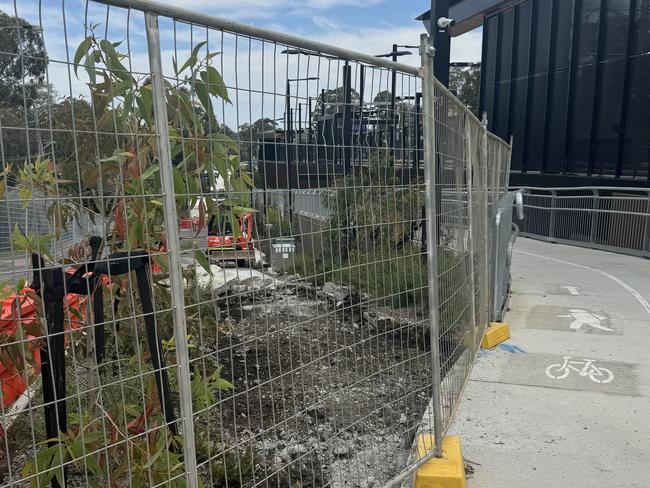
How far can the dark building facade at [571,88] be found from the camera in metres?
15.7

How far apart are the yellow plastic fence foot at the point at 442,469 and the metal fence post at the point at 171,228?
5.15 ft

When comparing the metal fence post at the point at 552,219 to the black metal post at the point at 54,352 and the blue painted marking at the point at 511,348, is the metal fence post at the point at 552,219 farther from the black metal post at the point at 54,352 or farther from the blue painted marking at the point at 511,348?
the black metal post at the point at 54,352

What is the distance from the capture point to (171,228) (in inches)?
75.9

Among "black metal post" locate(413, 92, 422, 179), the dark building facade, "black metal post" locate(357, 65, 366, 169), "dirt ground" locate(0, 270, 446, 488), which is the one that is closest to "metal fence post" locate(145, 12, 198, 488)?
"dirt ground" locate(0, 270, 446, 488)

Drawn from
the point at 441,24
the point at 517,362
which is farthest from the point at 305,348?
the point at 441,24

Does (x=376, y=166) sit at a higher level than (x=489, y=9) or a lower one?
lower

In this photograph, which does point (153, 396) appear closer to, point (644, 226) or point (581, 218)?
point (644, 226)

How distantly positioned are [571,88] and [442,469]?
17.5 meters

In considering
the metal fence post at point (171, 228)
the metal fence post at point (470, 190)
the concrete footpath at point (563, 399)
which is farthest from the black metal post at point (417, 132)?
the concrete footpath at point (563, 399)

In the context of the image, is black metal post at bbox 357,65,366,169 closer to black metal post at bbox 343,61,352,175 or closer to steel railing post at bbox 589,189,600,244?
black metal post at bbox 343,61,352,175

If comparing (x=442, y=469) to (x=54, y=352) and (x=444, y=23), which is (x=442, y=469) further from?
(x=444, y=23)

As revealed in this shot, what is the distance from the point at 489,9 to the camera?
23047 mm

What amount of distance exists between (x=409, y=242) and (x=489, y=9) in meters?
22.5

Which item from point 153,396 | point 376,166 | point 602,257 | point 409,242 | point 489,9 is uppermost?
point 489,9
